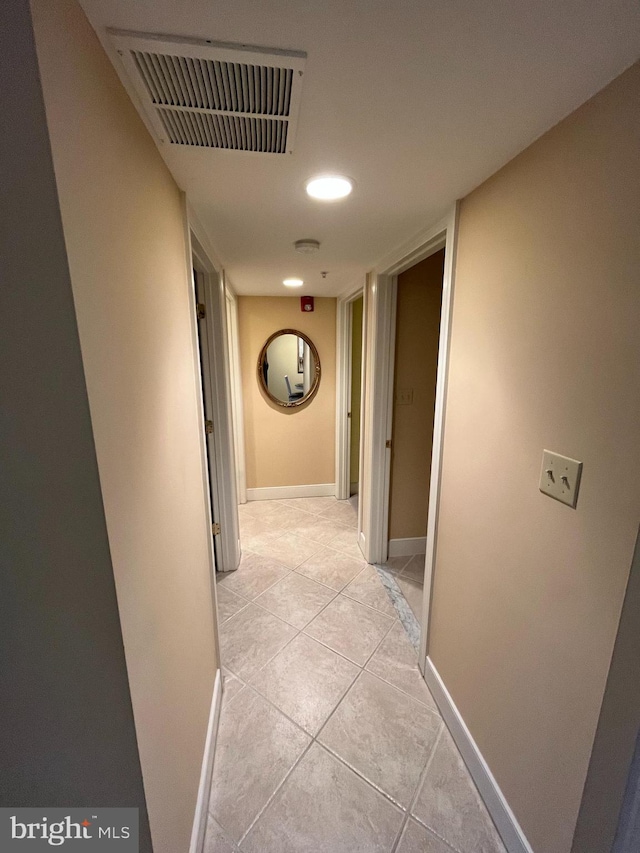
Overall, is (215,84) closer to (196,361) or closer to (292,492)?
(196,361)

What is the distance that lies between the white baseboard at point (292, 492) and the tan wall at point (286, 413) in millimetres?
44

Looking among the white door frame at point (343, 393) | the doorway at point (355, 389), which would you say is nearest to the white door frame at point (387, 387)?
the doorway at point (355, 389)

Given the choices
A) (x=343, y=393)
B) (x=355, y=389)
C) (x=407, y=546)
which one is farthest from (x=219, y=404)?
(x=355, y=389)

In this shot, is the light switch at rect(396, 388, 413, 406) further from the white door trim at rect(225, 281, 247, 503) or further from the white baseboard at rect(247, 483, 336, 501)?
the white baseboard at rect(247, 483, 336, 501)

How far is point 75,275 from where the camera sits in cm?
50

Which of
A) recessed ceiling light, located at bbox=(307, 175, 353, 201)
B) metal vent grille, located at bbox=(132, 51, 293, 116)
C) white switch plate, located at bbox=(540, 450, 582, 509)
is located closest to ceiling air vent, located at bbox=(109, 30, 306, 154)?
metal vent grille, located at bbox=(132, 51, 293, 116)

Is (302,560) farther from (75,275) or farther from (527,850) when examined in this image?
(75,275)

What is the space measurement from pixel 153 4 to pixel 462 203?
3.44 ft

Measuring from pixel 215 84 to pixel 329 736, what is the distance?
6.86 ft

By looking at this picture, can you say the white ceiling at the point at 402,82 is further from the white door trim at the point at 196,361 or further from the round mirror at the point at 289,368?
the round mirror at the point at 289,368

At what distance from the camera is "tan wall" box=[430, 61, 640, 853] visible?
701mm

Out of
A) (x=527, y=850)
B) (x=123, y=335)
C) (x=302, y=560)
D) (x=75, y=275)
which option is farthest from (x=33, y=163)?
(x=302, y=560)

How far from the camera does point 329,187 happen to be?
1.09m

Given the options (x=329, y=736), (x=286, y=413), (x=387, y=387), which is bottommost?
(x=329, y=736)
